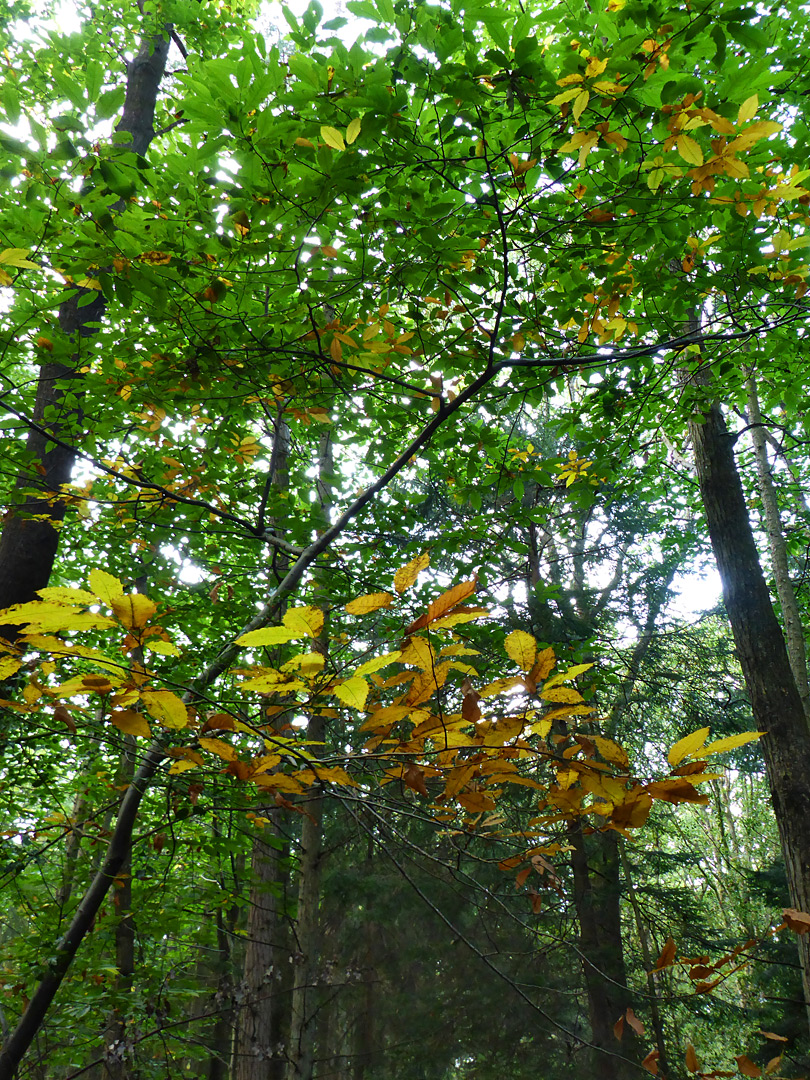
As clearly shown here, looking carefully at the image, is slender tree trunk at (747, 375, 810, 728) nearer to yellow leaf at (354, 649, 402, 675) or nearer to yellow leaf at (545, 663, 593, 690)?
yellow leaf at (545, 663, 593, 690)

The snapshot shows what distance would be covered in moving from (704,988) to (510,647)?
0.78m

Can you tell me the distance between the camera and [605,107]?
1.85m

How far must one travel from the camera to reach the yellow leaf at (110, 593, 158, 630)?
0.83m

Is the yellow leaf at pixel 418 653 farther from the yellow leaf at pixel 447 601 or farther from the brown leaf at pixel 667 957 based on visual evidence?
the brown leaf at pixel 667 957

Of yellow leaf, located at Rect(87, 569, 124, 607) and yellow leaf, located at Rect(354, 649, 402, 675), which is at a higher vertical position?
yellow leaf, located at Rect(87, 569, 124, 607)

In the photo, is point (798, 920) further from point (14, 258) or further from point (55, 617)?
point (14, 258)

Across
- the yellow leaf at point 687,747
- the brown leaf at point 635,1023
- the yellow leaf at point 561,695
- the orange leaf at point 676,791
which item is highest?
the yellow leaf at point 561,695

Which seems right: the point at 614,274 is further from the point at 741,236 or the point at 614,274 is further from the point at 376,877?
the point at 376,877

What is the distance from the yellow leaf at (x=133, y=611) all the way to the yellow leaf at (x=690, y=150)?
163 cm

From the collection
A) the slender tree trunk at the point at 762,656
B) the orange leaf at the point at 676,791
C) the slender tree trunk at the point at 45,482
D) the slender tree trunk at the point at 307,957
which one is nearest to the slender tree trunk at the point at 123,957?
the orange leaf at the point at 676,791

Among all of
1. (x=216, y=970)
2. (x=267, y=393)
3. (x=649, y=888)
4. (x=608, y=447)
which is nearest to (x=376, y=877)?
(x=216, y=970)

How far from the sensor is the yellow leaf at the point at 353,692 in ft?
2.89

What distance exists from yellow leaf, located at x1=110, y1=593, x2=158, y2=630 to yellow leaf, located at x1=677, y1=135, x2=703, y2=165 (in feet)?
5.33

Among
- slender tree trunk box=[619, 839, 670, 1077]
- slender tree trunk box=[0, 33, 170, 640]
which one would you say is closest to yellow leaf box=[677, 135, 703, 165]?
slender tree trunk box=[0, 33, 170, 640]
